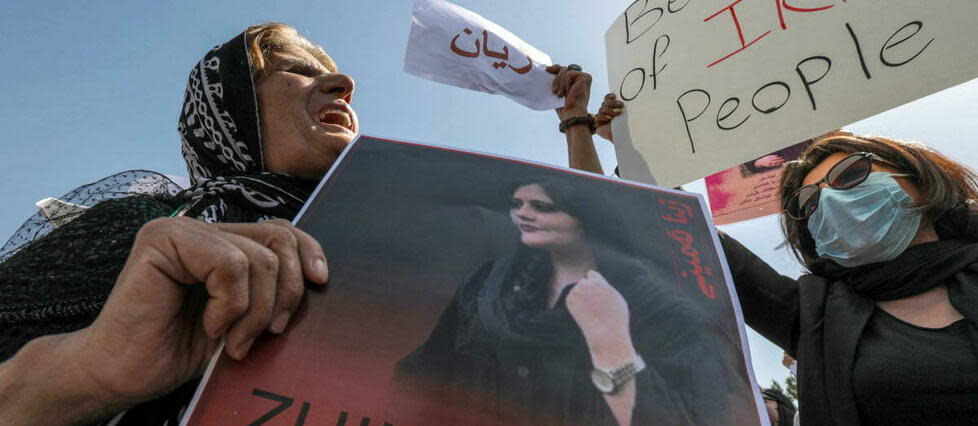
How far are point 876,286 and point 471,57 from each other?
137 centimetres

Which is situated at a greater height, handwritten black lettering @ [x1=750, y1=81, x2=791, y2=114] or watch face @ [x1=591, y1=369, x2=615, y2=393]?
handwritten black lettering @ [x1=750, y1=81, x2=791, y2=114]

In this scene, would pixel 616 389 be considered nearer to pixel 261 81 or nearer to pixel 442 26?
pixel 261 81

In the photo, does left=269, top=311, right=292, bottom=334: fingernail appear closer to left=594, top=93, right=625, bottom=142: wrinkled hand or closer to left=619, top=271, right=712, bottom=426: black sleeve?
left=619, top=271, right=712, bottom=426: black sleeve

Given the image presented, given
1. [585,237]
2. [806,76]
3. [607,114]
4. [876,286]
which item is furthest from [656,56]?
[585,237]

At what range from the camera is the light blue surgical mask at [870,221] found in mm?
1374

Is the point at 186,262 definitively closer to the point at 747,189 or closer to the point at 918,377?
the point at 918,377

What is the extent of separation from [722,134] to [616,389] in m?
1.08

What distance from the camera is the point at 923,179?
1.38m

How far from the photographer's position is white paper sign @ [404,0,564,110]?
1.58 metres

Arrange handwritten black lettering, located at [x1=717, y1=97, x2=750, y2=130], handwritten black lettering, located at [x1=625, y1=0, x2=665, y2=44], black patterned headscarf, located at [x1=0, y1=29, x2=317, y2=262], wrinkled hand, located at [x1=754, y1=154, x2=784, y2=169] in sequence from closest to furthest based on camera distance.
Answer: black patterned headscarf, located at [x1=0, y1=29, x2=317, y2=262], handwritten black lettering, located at [x1=717, y1=97, x2=750, y2=130], handwritten black lettering, located at [x1=625, y1=0, x2=665, y2=44], wrinkled hand, located at [x1=754, y1=154, x2=784, y2=169]

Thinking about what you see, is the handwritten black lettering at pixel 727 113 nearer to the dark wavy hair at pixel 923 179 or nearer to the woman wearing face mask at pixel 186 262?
the dark wavy hair at pixel 923 179

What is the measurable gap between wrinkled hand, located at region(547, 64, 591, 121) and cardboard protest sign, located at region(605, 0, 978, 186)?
13 centimetres

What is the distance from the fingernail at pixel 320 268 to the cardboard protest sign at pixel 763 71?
45.9 inches

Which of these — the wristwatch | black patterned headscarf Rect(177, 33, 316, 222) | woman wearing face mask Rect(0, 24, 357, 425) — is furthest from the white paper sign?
the wristwatch
